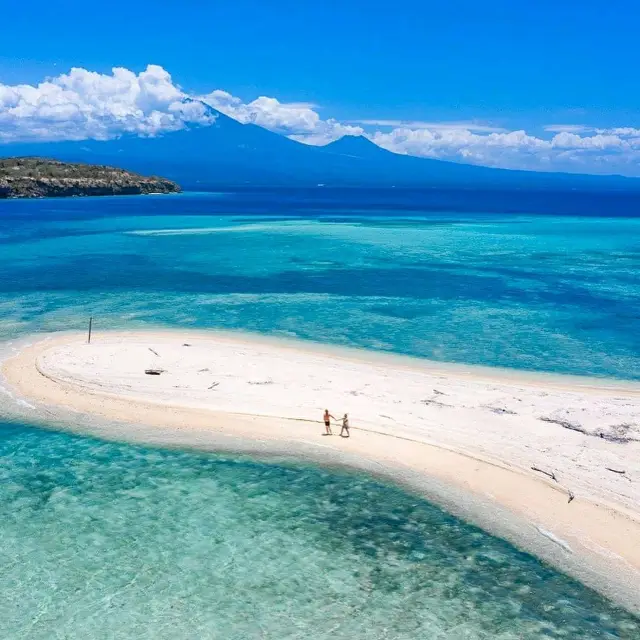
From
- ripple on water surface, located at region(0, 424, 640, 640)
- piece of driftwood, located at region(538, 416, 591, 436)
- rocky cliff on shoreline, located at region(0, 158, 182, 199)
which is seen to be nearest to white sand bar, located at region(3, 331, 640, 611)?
piece of driftwood, located at region(538, 416, 591, 436)

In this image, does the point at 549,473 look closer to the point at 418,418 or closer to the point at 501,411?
the point at 501,411

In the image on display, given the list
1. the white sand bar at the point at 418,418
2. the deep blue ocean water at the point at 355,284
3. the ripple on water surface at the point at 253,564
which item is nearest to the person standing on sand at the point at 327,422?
the white sand bar at the point at 418,418

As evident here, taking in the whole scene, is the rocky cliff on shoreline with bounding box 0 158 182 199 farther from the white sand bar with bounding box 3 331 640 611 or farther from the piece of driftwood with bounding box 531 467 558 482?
the piece of driftwood with bounding box 531 467 558 482

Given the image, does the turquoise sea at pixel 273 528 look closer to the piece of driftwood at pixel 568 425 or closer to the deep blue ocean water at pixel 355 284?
the deep blue ocean water at pixel 355 284

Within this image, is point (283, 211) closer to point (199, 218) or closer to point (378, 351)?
point (199, 218)

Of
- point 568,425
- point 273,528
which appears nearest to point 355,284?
point 568,425

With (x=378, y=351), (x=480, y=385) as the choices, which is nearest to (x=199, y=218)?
(x=378, y=351)
